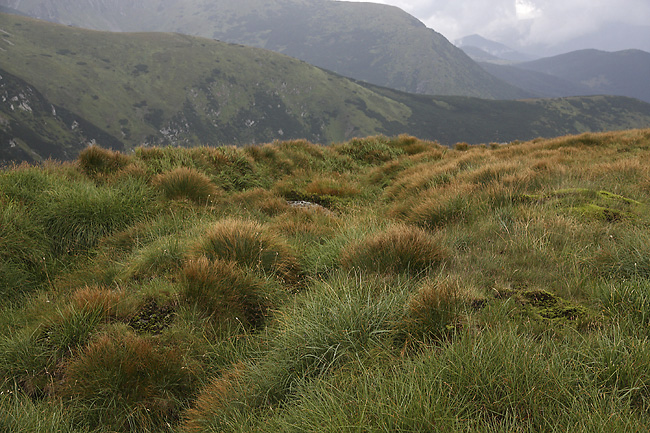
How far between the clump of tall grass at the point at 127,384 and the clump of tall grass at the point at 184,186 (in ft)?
14.5

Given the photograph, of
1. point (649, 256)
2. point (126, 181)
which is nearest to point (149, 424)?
point (649, 256)

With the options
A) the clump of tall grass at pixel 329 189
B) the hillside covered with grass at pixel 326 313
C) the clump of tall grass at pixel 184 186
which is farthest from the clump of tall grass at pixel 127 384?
the clump of tall grass at pixel 329 189

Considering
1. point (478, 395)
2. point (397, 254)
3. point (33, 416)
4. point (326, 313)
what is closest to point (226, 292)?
point (326, 313)

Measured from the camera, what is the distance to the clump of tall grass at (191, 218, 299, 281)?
452cm

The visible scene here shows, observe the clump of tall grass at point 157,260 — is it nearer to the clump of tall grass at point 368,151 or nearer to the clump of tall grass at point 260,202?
the clump of tall grass at point 260,202

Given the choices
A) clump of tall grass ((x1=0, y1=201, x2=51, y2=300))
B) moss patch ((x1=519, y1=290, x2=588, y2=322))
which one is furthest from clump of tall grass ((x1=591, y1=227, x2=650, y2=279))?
clump of tall grass ((x1=0, y1=201, x2=51, y2=300))

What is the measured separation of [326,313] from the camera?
297 centimetres

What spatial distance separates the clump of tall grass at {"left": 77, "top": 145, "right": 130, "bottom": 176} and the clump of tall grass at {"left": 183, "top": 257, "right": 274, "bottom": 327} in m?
5.18

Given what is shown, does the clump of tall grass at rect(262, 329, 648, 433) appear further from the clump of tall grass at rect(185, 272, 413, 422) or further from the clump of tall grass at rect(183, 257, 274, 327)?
the clump of tall grass at rect(183, 257, 274, 327)

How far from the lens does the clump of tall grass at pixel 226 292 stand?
3807mm

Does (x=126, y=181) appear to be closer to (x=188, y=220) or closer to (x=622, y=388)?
(x=188, y=220)

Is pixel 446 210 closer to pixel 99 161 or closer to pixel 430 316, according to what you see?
pixel 430 316

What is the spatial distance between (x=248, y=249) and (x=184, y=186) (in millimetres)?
3533

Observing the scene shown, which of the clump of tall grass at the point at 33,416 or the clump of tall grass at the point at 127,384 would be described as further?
the clump of tall grass at the point at 127,384
